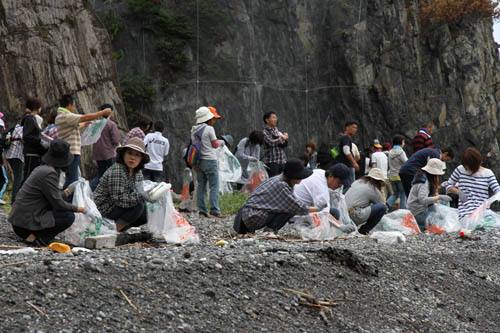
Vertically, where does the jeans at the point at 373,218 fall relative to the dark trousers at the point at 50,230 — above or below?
below

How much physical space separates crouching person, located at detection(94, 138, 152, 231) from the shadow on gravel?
207 cm

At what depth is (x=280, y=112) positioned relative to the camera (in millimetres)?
21984

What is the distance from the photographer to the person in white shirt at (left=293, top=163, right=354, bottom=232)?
24.6ft

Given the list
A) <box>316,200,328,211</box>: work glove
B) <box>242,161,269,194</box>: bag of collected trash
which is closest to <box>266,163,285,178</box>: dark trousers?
<box>242,161,269,194</box>: bag of collected trash

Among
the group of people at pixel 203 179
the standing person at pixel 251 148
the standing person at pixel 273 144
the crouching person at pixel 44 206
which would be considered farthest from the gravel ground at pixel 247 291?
the standing person at pixel 251 148

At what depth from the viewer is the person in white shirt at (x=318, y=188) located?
7508 mm

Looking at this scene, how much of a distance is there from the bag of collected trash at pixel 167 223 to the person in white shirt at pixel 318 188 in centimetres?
156

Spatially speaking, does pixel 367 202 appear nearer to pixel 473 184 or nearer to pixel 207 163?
pixel 473 184

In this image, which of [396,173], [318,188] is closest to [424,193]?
[318,188]

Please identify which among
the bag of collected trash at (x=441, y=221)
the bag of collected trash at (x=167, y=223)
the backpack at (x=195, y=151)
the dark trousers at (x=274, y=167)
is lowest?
the bag of collected trash at (x=441, y=221)

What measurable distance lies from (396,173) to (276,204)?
21.9 ft

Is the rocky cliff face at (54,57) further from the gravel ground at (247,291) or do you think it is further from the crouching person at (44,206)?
the gravel ground at (247,291)

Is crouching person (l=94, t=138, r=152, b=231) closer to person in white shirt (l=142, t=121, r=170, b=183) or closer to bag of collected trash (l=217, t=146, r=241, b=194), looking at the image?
person in white shirt (l=142, t=121, r=170, b=183)

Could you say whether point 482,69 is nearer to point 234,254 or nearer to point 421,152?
point 421,152
